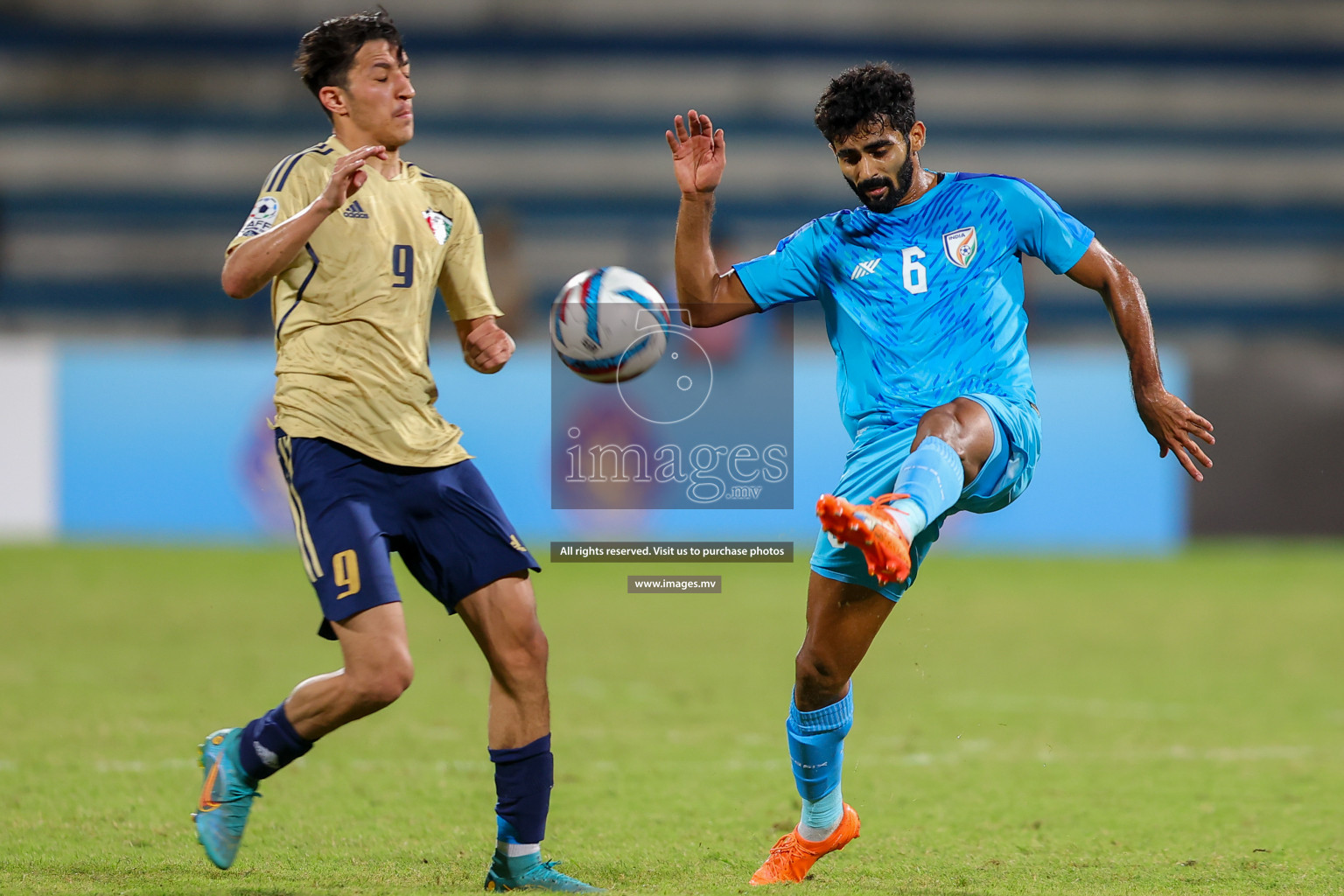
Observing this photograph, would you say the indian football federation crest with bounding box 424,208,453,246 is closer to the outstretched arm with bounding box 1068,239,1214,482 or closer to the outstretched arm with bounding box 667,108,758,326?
the outstretched arm with bounding box 667,108,758,326

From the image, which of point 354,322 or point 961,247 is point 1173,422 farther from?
point 354,322

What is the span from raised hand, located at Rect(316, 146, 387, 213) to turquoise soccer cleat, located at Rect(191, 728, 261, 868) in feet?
4.36

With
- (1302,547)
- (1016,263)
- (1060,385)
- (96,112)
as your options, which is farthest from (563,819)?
(96,112)

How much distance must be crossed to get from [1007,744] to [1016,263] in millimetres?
2620

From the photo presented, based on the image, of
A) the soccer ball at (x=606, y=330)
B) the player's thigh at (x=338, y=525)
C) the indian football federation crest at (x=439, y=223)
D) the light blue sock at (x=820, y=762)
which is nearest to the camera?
the player's thigh at (x=338, y=525)

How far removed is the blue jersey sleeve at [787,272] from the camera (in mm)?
4250

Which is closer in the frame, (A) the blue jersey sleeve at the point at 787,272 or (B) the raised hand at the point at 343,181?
(B) the raised hand at the point at 343,181

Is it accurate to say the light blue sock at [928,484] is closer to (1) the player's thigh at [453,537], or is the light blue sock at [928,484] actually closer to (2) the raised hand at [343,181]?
(1) the player's thigh at [453,537]

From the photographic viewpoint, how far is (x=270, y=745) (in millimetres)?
3775

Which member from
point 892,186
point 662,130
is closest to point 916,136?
point 892,186

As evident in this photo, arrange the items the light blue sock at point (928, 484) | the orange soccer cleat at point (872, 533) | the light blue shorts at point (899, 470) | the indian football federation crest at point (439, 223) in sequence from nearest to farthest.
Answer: the orange soccer cleat at point (872, 533) → the light blue sock at point (928, 484) → the light blue shorts at point (899, 470) → the indian football federation crest at point (439, 223)

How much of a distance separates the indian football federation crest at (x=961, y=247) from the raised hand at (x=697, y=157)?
645mm

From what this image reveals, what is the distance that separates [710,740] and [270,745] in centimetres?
266

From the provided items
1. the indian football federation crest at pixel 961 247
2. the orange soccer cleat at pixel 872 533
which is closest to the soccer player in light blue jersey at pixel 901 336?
the indian football federation crest at pixel 961 247
